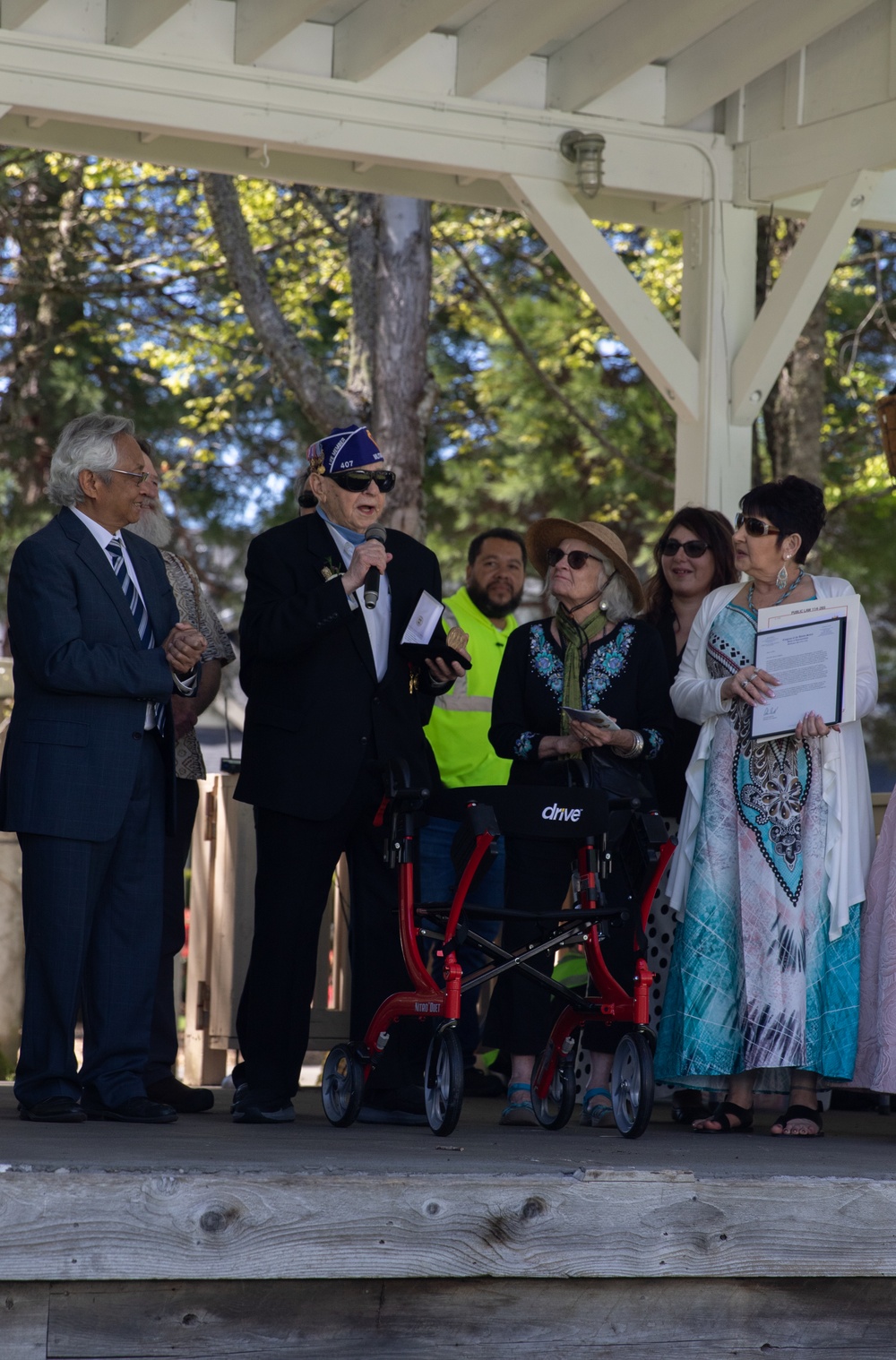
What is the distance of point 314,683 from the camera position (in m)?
4.09

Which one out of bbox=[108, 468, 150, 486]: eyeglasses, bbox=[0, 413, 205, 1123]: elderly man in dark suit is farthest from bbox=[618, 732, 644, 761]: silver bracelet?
bbox=[108, 468, 150, 486]: eyeglasses

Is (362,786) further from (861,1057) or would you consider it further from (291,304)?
(291,304)

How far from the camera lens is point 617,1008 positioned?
3.89 meters

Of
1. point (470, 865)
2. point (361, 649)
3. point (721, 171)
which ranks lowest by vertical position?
point (470, 865)

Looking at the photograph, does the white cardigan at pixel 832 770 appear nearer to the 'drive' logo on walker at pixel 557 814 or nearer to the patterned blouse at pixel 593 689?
the patterned blouse at pixel 593 689

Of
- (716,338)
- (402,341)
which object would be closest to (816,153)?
(716,338)

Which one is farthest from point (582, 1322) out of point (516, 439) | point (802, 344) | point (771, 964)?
point (516, 439)

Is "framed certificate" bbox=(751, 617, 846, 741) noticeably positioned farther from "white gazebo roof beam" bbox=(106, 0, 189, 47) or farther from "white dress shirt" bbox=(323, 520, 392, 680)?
"white gazebo roof beam" bbox=(106, 0, 189, 47)

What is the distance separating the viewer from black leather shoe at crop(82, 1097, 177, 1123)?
12.6 ft

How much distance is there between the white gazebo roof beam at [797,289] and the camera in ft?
19.5

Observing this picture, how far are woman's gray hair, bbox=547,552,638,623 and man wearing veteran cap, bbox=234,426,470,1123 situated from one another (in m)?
0.59

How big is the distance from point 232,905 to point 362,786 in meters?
1.91

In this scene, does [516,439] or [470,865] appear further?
[516,439]

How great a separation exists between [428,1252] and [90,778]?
5.13 feet
